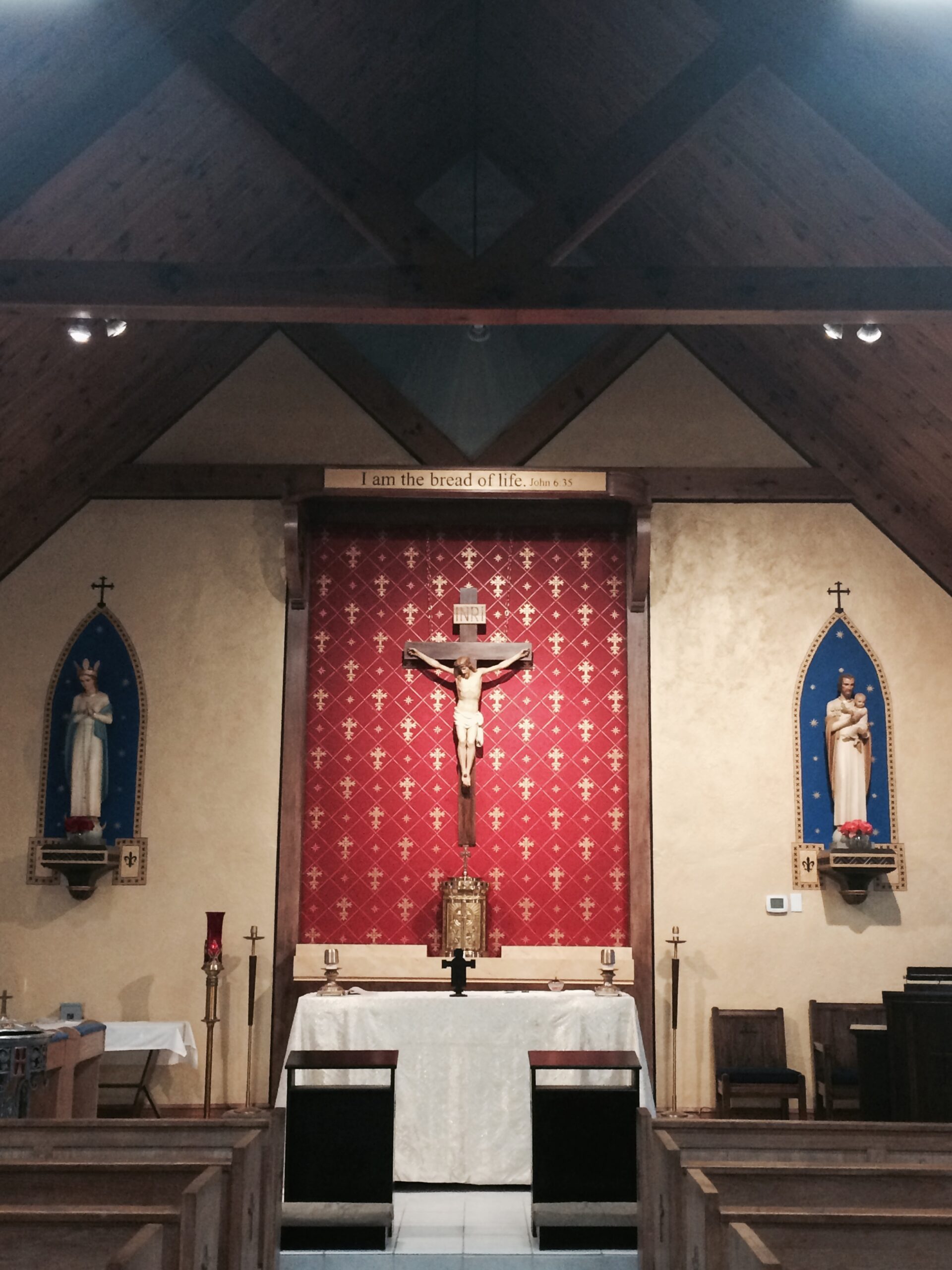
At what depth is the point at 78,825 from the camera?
786 cm

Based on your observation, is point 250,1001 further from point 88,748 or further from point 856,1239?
point 856,1239

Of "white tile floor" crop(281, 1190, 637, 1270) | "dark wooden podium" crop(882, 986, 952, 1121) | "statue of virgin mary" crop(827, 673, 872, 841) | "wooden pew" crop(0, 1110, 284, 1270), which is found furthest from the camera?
"statue of virgin mary" crop(827, 673, 872, 841)

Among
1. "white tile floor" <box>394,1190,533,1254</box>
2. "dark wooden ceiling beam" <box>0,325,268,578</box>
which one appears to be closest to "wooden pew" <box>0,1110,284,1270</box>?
"white tile floor" <box>394,1190,533,1254</box>

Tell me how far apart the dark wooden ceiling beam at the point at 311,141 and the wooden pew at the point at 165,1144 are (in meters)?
3.40

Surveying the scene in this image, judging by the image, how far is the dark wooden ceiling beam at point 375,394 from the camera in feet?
27.6

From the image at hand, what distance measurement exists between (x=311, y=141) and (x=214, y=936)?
13.8 feet

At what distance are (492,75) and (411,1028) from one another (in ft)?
17.3

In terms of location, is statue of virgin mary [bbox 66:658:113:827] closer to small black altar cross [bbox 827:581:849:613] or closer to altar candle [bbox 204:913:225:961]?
altar candle [bbox 204:913:225:961]

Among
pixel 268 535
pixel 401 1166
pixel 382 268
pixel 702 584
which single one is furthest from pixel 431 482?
pixel 401 1166

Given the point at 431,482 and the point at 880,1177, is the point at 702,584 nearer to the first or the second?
the point at 431,482

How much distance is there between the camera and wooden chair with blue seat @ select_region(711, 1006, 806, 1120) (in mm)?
7645

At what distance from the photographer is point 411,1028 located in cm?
679

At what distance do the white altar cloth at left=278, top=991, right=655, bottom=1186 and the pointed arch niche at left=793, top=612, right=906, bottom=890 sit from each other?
1.91 metres

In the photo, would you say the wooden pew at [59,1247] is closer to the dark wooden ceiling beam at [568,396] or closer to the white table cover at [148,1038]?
the white table cover at [148,1038]
